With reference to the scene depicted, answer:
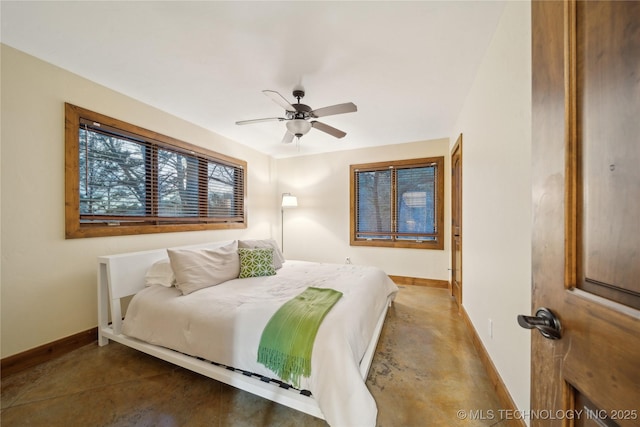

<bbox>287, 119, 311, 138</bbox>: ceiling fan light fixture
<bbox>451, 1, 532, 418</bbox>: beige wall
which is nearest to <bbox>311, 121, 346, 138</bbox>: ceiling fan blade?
<bbox>287, 119, 311, 138</bbox>: ceiling fan light fixture

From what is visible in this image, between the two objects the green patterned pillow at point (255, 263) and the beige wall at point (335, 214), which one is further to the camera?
the beige wall at point (335, 214)

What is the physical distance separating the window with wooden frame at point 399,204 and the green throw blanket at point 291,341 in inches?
113

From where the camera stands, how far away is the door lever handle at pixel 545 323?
1.81ft

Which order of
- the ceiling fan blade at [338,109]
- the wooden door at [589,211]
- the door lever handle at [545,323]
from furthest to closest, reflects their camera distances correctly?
the ceiling fan blade at [338,109] < the door lever handle at [545,323] < the wooden door at [589,211]

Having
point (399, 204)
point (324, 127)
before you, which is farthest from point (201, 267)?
point (399, 204)

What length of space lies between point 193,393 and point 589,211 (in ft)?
7.28

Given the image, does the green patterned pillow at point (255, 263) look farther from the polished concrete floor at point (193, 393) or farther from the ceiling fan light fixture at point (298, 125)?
the ceiling fan light fixture at point (298, 125)

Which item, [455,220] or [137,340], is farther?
[455,220]

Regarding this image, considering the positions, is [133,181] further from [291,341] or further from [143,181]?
[291,341]

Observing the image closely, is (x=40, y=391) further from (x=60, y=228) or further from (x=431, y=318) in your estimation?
(x=431, y=318)

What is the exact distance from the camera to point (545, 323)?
57 cm

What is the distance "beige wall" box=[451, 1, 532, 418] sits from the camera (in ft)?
4.11

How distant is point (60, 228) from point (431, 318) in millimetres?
3847

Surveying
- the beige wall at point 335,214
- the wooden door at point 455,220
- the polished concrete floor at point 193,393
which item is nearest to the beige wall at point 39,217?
the polished concrete floor at point 193,393
